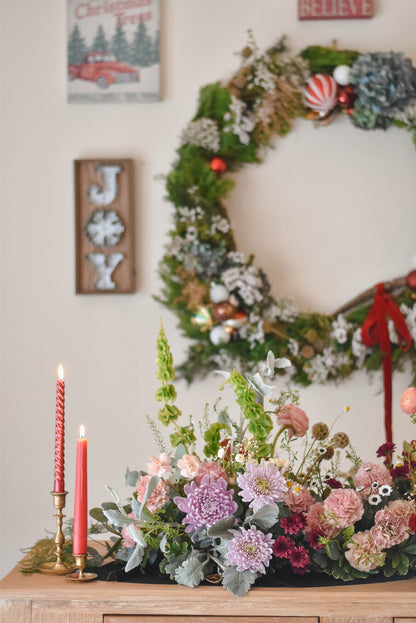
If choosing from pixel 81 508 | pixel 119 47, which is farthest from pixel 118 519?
pixel 119 47

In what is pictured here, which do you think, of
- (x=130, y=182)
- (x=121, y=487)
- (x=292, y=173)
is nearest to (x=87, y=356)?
(x=121, y=487)

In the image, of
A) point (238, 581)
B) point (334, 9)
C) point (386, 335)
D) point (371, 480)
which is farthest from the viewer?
point (334, 9)

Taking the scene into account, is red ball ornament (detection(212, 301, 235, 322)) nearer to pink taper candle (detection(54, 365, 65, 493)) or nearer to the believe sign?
the believe sign

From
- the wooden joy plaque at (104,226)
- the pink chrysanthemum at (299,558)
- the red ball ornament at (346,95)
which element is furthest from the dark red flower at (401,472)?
the red ball ornament at (346,95)

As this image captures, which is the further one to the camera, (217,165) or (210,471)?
(217,165)

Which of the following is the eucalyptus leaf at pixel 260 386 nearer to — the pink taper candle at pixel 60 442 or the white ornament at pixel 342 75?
the pink taper candle at pixel 60 442

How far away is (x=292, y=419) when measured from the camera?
1.22m

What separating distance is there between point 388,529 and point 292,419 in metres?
0.23

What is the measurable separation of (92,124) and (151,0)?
1.53 feet

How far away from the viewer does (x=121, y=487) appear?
96.0 inches

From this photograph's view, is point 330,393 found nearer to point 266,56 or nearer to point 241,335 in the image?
point 241,335

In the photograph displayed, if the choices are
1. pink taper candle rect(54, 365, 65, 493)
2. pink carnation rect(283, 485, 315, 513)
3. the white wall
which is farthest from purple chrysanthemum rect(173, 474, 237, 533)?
the white wall

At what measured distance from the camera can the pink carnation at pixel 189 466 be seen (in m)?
1.15

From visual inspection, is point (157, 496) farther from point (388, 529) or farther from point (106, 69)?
point (106, 69)
